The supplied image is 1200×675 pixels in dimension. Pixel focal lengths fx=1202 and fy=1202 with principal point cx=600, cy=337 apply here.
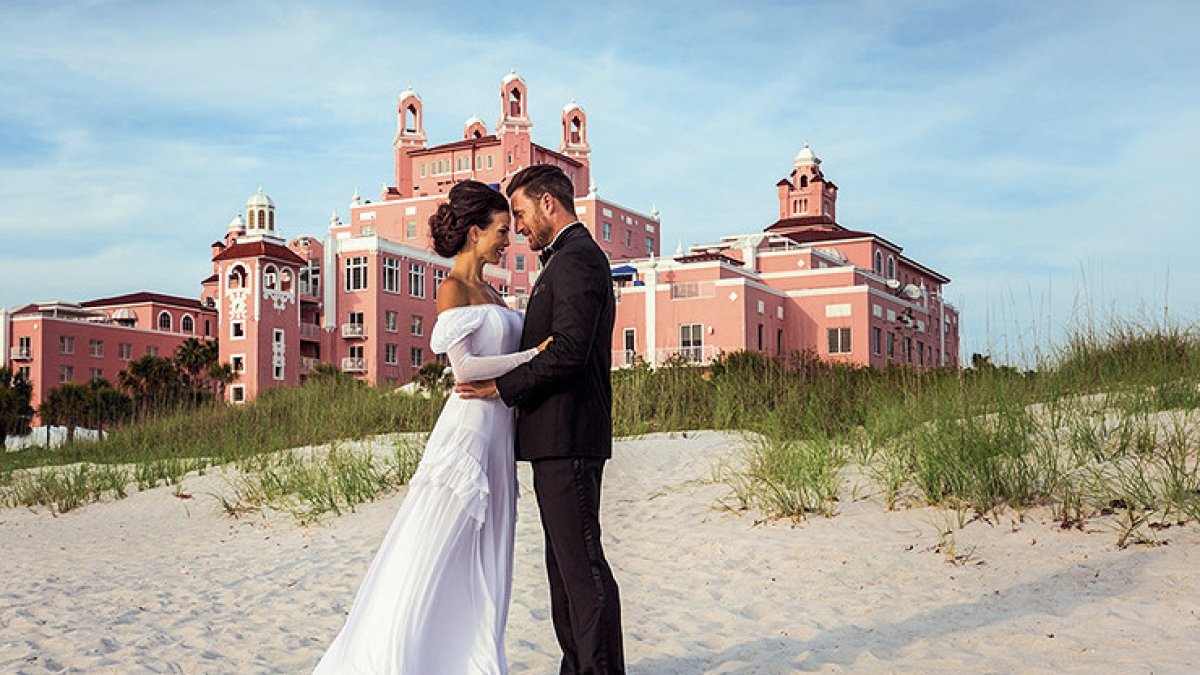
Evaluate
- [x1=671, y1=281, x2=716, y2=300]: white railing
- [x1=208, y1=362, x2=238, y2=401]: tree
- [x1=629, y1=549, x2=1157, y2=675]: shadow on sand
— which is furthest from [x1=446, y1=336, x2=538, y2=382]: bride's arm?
[x1=208, y1=362, x2=238, y2=401]: tree

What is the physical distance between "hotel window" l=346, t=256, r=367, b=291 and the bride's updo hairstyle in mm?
51922

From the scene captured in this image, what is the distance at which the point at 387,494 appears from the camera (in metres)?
11.8

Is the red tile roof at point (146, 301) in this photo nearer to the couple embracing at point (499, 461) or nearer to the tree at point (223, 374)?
the tree at point (223, 374)

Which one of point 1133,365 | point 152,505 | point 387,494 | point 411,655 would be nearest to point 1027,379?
point 1133,365

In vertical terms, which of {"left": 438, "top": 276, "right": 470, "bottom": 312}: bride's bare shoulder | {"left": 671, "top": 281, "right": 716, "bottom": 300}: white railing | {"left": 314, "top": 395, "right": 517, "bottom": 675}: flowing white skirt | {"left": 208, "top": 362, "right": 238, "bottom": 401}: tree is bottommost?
{"left": 314, "top": 395, "right": 517, "bottom": 675}: flowing white skirt

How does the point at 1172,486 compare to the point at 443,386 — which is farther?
the point at 443,386

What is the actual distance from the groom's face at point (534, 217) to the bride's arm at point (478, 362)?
415 mm

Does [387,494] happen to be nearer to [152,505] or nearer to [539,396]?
[152,505]

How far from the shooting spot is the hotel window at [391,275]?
183 feet

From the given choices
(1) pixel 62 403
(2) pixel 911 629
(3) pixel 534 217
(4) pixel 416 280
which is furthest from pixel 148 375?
(3) pixel 534 217

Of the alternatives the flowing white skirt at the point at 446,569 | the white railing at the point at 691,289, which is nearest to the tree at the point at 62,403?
the white railing at the point at 691,289

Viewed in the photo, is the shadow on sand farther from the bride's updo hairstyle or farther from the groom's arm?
the bride's updo hairstyle

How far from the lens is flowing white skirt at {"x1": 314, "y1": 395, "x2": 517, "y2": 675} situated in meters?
4.55

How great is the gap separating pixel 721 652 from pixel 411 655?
7.21 ft
